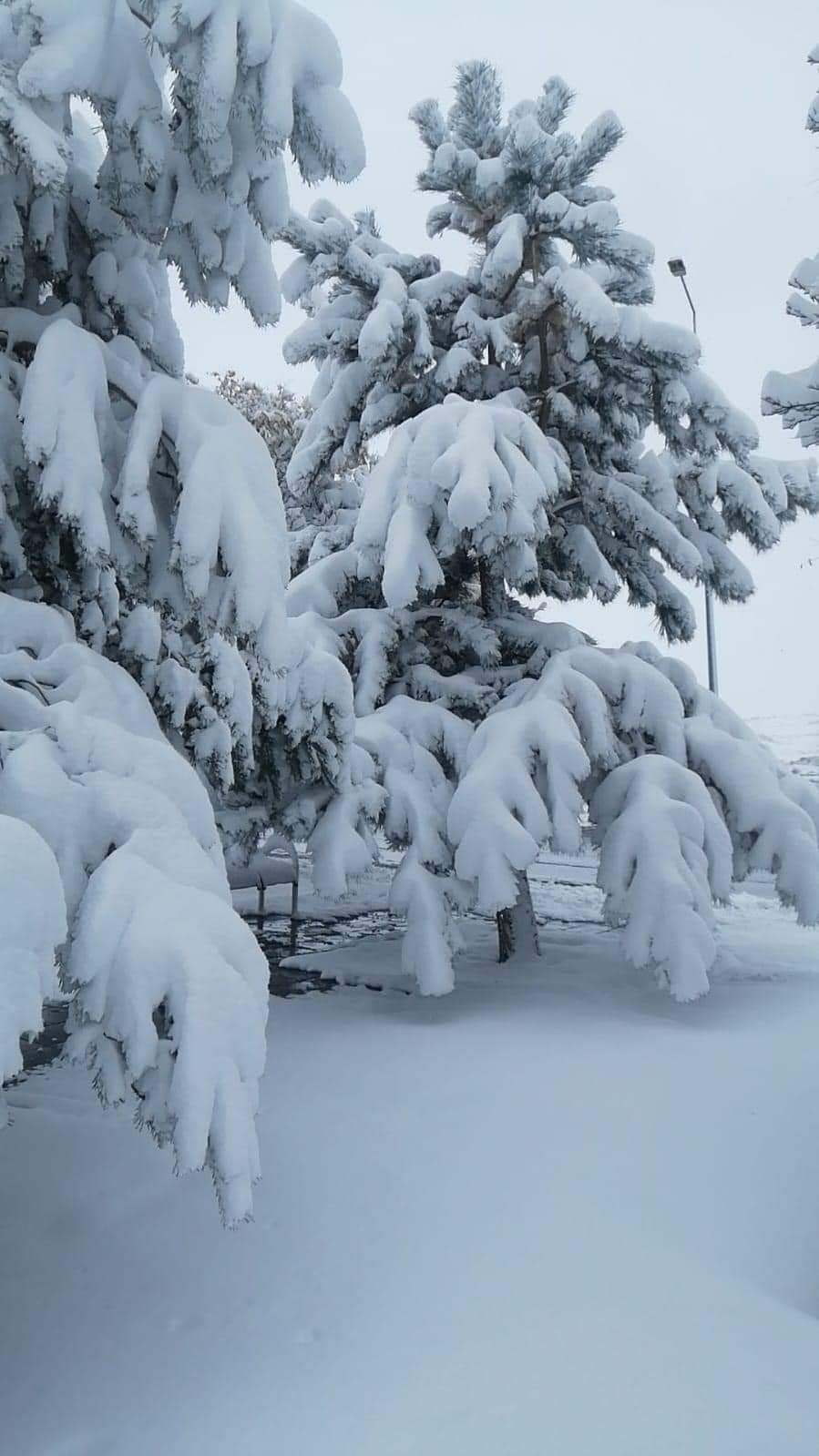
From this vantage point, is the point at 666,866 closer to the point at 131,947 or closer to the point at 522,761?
the point at 522,761

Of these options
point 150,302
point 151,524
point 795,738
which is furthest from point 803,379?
point 795,738

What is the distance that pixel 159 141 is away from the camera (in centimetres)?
304

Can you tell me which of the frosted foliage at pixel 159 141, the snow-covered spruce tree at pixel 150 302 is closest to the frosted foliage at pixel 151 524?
the snow-covered spruce tree at pixel 150 302

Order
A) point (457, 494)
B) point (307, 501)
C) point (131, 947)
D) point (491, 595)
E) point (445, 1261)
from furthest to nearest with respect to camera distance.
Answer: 1. point (307, 501)
2. point (491, 595)
3. point (457, 494)
4. point (445, 1261)
5. point (131, 947)

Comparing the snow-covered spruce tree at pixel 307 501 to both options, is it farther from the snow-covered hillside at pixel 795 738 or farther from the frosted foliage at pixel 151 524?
the snow-covered hillside at pixel 795 738

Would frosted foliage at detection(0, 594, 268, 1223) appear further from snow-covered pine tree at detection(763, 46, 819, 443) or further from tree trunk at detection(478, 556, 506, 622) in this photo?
tree trunk at detection(478, 556, 506, 622)

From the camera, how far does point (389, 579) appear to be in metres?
5.43

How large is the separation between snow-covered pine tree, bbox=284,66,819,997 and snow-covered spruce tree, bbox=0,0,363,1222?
1838mm

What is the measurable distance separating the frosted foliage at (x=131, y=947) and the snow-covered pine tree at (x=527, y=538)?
118 inches

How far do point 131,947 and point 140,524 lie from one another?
57.1 inches

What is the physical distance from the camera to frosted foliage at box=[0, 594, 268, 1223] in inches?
73.6

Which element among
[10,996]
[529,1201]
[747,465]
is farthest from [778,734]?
[10,996]

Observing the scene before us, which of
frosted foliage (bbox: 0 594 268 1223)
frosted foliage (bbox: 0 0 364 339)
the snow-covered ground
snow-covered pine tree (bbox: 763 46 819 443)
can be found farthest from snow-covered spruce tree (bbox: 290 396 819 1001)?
frosted foliage (bbox: 0 594 268 1223)

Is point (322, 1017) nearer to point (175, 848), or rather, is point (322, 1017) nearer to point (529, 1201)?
point (529, 1201)
